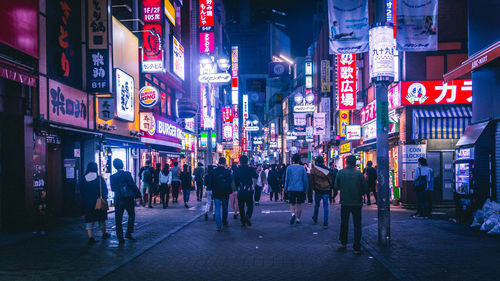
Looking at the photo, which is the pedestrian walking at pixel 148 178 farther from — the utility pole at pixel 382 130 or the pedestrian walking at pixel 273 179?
the utility pole at pixel 382 130

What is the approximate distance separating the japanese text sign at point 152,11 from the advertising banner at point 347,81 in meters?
10.8

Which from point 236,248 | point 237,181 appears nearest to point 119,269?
point 236,248

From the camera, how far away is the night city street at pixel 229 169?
803 centimetres

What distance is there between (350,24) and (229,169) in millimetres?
5443

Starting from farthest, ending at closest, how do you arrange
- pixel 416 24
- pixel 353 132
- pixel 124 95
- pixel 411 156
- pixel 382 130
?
pixel 353 132 < pixel 411 156 < pixel 124 95 < pixel 416 24 < pixel 382 130

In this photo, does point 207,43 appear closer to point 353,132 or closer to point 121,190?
point 353,132

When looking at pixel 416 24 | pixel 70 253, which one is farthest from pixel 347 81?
pixel 70 253

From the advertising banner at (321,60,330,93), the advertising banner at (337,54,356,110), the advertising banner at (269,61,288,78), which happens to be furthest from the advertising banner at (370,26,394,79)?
the advertising banner at (269,61,288,78)

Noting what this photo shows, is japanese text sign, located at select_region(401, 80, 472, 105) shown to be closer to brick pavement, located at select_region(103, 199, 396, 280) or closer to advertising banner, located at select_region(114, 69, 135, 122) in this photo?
brick pavement, located at select_region(103, 199, 396, 280)

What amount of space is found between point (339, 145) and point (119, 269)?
31562 millimetres

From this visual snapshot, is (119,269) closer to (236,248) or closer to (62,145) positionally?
(236,248)

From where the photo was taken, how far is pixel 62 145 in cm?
1473

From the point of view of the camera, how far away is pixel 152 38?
20.3m

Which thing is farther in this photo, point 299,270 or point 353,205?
point 353,205
